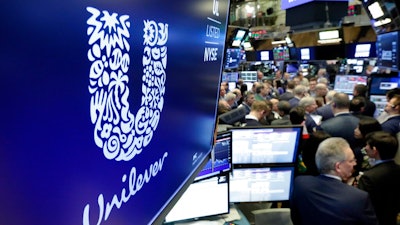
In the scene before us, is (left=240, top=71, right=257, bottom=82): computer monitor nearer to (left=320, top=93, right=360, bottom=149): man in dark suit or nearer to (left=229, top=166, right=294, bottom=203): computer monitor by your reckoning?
(left=320, top=93, right=360, bottom=149): man in dark suit

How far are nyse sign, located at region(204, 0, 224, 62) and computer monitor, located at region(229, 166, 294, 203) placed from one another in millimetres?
1500

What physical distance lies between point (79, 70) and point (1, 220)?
0.23m

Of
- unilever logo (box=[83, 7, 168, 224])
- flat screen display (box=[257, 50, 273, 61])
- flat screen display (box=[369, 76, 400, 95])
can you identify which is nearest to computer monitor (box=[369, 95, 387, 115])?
flat screen display (box=[369, 76, 400, 95])

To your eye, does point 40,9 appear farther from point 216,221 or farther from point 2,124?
point 216,221

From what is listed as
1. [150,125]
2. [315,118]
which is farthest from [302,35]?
[150,125]

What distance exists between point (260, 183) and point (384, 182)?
4.24 feet

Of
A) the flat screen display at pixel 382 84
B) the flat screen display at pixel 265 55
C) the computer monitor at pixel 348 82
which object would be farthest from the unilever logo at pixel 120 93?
the flat screen display at pixel 265 55

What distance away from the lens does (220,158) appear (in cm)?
259

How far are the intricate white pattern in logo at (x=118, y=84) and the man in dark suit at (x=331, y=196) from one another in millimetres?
2322

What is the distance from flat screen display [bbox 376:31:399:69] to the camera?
6672mm

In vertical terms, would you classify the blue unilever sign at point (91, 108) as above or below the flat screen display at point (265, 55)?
below

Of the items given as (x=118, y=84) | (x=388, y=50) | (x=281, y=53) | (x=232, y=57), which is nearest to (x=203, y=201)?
(x=118, y=84)

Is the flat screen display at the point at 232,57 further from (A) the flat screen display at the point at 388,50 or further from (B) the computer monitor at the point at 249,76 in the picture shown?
(A) the flat screen display at the point at 388,50

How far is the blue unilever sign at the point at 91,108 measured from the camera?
0.43 m
